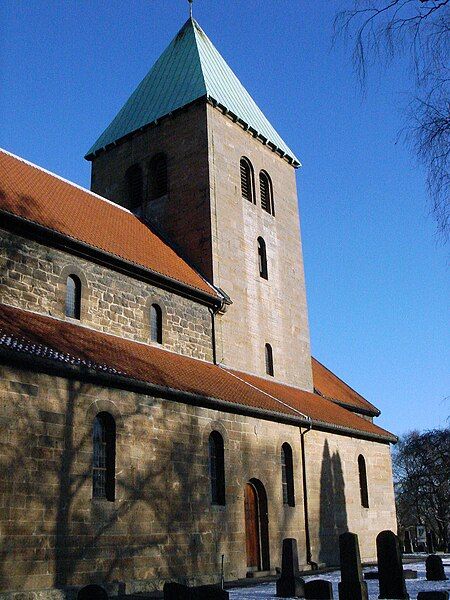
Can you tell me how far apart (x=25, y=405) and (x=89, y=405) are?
1.58 m

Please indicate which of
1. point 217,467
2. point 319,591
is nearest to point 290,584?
point 319,591

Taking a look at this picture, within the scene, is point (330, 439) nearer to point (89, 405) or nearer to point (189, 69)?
point (89, 405)

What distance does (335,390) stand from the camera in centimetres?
2836

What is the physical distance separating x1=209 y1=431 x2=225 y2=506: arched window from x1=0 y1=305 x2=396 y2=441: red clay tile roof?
3.08ft

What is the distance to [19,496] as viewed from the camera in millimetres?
12055

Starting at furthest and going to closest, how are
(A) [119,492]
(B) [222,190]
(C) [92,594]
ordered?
1. (B) [222,190]
2. (A) [119,492]
3. (C) [92,594]

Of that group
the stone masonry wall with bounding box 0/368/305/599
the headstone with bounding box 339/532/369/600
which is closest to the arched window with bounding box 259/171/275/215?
the stone masonry wall with bounding box 0/368/305/599

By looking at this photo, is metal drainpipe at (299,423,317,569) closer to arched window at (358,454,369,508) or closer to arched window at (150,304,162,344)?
arched window at (358,454,369,508)

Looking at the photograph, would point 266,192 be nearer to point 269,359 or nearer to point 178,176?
point 178,176

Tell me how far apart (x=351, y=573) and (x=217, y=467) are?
5627 millimetres

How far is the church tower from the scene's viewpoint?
2291 centimetres

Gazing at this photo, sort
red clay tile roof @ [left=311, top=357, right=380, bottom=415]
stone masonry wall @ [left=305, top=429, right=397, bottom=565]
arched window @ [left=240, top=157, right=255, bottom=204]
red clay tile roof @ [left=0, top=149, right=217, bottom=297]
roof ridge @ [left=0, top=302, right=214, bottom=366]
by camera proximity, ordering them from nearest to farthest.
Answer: roof ridge @ [left=0, top=302, right=214, bottom=366]
red clay tile roof @ [left=0, top=149, right=217, bottom=297]
stone masonry wall @ [left=305, top=429, right=397, bottom=565]
arched window @ [left=240, top=157, right=255, bottom=204]
red clay tile roof @ [left=311, top=357, right=380, bottom=415]

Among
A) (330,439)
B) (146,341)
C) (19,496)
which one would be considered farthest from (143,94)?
(19,496)

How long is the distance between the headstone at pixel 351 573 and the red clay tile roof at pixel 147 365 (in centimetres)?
521
